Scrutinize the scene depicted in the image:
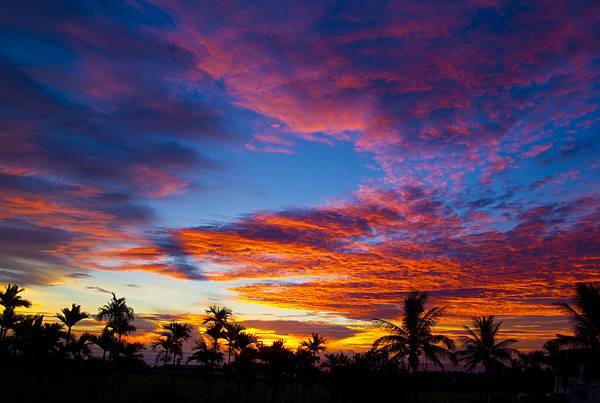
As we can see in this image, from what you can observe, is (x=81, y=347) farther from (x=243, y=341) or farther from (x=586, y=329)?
(x=586, y=329)

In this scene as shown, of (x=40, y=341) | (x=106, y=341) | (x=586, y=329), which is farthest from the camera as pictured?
(x=106, y=341)

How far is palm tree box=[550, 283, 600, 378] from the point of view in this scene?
34.2 m

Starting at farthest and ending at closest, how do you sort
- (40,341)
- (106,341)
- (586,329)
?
(106,341) < (40,341) < (586,329)

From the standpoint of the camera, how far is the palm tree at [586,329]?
34.2m

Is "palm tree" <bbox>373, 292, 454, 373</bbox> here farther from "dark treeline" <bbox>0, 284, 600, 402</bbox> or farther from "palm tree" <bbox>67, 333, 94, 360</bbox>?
"palm tree" <bbox>67, 333, 94, 360</bbox>

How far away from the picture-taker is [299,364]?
5391 cm

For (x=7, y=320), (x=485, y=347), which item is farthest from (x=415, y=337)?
(x=7, y=320)

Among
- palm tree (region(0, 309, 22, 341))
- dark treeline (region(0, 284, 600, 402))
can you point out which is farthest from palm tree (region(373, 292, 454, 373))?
palm tree (region(0, 309, 22, 341))

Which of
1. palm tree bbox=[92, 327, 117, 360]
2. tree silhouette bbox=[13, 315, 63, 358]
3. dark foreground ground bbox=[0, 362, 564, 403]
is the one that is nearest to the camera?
dark foreground ground bbox=[0, 362, 564, 403]

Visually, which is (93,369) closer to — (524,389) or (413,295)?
(413,295)

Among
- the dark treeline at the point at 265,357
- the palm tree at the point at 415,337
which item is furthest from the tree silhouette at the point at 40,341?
the palm tree at the point at 415,337

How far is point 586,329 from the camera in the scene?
35.1 m

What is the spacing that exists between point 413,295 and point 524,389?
152ft

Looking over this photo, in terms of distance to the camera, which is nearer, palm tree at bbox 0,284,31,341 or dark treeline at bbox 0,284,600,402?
dark treeline at bbox 0,284,600,402
